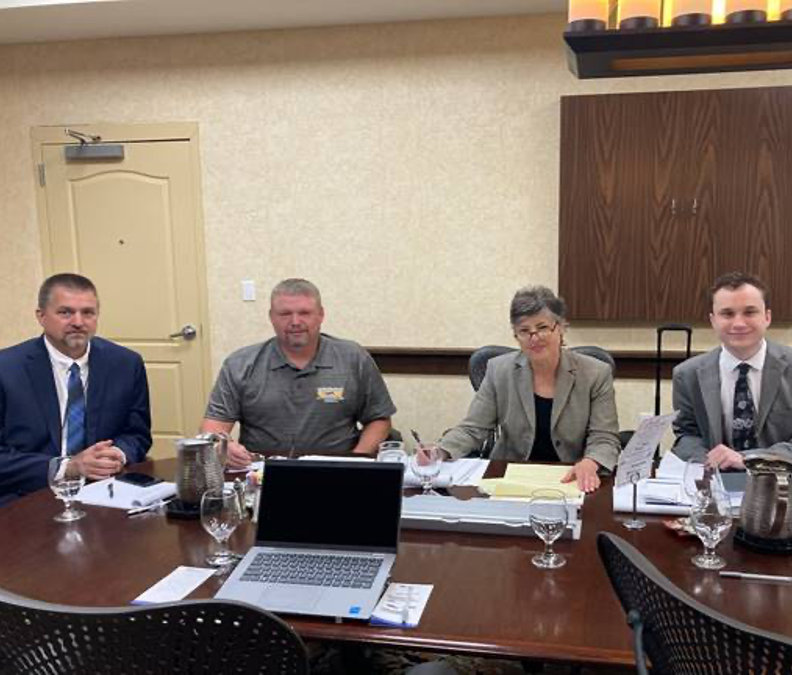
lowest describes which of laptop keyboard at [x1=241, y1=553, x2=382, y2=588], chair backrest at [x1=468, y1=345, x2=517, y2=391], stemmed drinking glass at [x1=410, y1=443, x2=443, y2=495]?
laptop keyboard at [x1=241, y1=553, x2=382, y2=588]

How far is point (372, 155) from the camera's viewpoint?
12.2 ft

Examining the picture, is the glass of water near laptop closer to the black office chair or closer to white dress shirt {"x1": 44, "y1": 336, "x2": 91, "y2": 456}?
the black office chair

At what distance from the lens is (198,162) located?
3.85m

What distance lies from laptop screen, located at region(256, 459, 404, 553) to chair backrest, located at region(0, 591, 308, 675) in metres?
0.47

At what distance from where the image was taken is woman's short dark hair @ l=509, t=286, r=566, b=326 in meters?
2.21

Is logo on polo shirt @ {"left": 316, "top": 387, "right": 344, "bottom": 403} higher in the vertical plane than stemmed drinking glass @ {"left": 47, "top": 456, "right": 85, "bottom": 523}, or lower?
higher

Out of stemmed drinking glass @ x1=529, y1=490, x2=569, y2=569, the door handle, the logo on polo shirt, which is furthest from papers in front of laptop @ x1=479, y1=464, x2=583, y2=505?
the door handle

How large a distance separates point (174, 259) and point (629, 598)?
347cm

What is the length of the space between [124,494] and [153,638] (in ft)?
3.43

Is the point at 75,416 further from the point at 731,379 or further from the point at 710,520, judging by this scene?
the point at 731,379

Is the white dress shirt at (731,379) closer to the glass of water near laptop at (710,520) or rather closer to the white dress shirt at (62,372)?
the glass of water near laptop at (710,520)

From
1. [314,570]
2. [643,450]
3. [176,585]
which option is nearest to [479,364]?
[643,450]

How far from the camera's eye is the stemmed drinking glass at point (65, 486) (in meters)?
1.70

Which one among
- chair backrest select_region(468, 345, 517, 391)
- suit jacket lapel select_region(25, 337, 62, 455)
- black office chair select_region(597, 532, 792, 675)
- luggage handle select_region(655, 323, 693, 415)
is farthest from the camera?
luggage handle select_region(655, 323, 693, 415)
